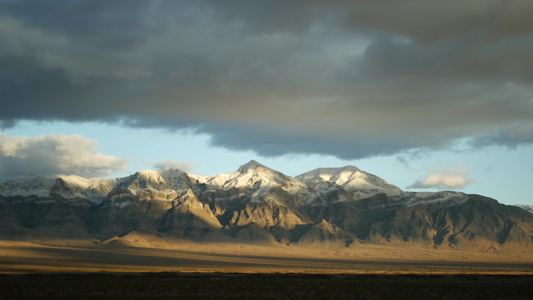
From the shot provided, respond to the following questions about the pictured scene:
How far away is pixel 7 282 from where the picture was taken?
89.7 metres

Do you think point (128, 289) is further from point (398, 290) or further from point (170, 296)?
point (398, 290)

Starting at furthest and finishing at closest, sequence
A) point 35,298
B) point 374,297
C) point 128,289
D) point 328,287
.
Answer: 1. point 328,287
2. point 128,289
3. point 374,297
4. point 35,298

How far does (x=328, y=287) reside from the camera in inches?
3403

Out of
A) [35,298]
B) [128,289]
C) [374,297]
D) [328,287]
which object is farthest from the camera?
[328,287]

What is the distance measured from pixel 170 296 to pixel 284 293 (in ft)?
48.1

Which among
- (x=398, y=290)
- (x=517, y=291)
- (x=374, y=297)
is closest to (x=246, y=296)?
(x=374, y=297)

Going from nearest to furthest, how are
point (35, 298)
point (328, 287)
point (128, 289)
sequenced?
point (35, 298)
point (128, 289)
point (328, 287)

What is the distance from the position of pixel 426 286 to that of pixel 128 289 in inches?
1678

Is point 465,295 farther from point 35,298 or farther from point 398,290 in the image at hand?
point 35,298

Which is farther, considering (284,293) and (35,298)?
(284,293)

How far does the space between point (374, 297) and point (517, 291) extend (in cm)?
2335

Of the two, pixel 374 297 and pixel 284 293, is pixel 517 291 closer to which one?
pixel 374 297

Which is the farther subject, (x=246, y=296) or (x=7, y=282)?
(x=7, y=282)

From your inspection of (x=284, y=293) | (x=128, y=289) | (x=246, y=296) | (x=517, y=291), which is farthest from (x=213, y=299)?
(x=517, y=291)
